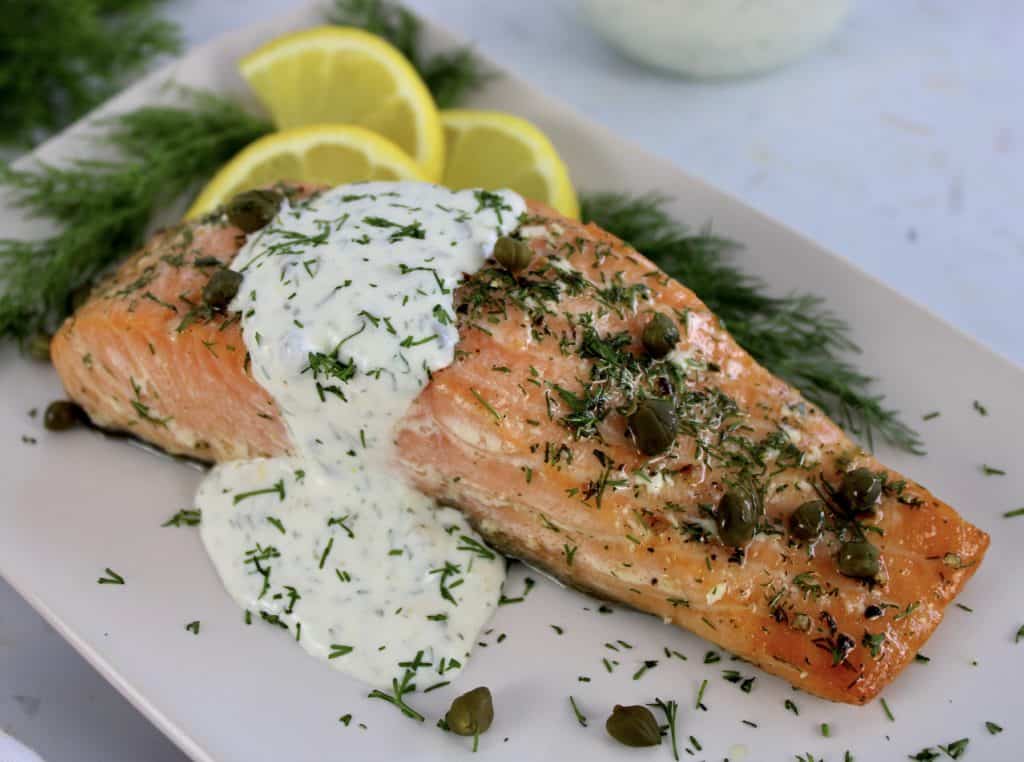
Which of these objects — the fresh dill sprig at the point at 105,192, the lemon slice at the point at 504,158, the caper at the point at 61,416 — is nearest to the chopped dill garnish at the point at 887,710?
the lemon slice at the point at 504,158

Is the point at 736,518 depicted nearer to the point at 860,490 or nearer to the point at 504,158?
the point at 860,490

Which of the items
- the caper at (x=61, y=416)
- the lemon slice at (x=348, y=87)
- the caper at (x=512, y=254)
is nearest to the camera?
the caper at (x=512, y=254)

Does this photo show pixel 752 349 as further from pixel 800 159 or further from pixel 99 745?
pixel 99 745

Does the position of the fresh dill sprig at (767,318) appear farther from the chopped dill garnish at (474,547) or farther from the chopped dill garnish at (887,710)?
the chopped dill garnish at (474,547)

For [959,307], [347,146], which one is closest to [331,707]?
[347,146]

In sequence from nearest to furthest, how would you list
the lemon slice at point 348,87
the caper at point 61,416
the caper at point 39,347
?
the caper at point 61,416 < the caper at point 39,347 < the lemon slice at point 348,87

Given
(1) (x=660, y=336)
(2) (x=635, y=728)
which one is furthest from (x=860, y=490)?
(2) (x=635, y=728)
